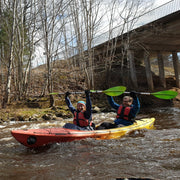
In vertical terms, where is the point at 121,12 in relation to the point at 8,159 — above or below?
above

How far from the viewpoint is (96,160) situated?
8.74 ft

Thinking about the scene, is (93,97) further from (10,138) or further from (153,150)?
(153,150)

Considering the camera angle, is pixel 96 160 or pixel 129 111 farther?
pixel 129 111

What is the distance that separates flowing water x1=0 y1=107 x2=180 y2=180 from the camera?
2.17m

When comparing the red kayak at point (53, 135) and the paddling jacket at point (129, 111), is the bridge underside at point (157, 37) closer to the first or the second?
the paddling jacket at point (129, 111)

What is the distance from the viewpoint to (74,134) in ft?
11.5

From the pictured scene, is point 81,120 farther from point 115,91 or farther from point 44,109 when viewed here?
point 44,109

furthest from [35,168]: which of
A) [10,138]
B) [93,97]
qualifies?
[93,97]

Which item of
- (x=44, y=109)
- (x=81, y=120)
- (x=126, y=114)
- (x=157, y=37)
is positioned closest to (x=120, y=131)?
(x=126, y=114)

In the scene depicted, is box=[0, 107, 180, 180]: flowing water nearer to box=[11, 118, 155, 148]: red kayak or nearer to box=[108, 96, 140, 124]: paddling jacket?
box=[11, 118, 155, 148]: red kayak

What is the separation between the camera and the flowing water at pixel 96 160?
2.17m

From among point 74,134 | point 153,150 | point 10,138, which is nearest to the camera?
Answer: point 153,150

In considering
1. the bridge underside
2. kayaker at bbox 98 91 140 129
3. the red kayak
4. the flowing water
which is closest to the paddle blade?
kayaker at bbox 98 91 140 129

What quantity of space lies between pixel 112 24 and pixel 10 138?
8.17 meters
